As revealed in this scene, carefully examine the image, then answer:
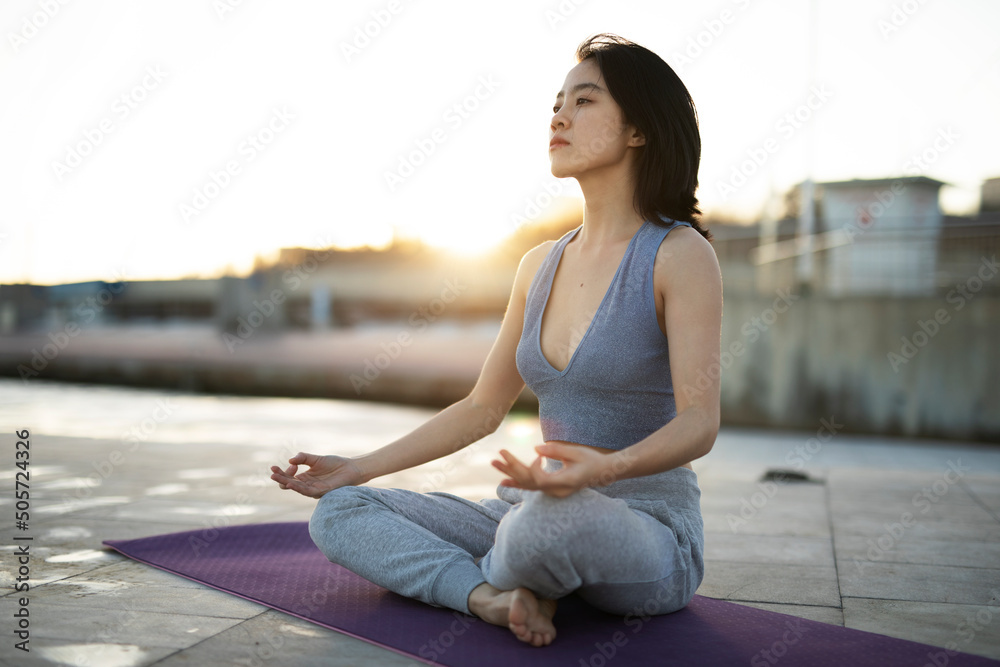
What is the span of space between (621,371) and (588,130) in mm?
668

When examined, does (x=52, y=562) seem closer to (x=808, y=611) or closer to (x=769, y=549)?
(x=808, y=611)

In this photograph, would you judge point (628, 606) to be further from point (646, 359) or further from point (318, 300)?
point (318, 300)

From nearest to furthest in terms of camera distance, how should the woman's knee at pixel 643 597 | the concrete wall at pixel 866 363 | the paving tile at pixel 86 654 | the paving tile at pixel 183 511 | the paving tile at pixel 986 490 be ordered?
1. the paving tile at pixel 86 654
2. the woman's knee at pixel 643 597
3. the paving tile at pixel 183 511
4. the paving tile at pixel 986 490
5. the concrete wall at pixel 866 363

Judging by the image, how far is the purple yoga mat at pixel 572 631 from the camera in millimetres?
1982

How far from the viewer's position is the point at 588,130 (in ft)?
7.63

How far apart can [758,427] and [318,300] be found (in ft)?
113

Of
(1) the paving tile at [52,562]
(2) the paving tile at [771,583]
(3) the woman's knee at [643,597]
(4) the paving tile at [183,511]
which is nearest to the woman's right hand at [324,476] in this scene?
(3) the woman's knee at [643,597]

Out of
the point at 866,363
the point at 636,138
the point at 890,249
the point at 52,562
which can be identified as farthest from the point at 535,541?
the point at 890,249

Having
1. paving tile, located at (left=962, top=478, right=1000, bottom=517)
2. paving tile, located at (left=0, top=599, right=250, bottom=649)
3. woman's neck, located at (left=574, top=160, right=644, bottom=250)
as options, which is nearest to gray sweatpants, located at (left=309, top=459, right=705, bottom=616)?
paving tile, located at (left=0, top=599, right=250, bottom=649)

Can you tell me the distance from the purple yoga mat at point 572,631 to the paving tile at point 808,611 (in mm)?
109

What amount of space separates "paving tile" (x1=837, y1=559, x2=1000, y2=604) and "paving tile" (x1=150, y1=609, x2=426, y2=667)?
1.60 metres

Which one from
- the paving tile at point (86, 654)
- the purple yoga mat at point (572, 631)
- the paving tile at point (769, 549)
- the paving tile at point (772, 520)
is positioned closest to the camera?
the paving tile at point (86, 654)

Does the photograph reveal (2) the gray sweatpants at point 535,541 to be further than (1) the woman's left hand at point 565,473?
Yes

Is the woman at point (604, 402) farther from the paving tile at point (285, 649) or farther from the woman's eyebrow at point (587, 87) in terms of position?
the paving tile at point (285, 649)
